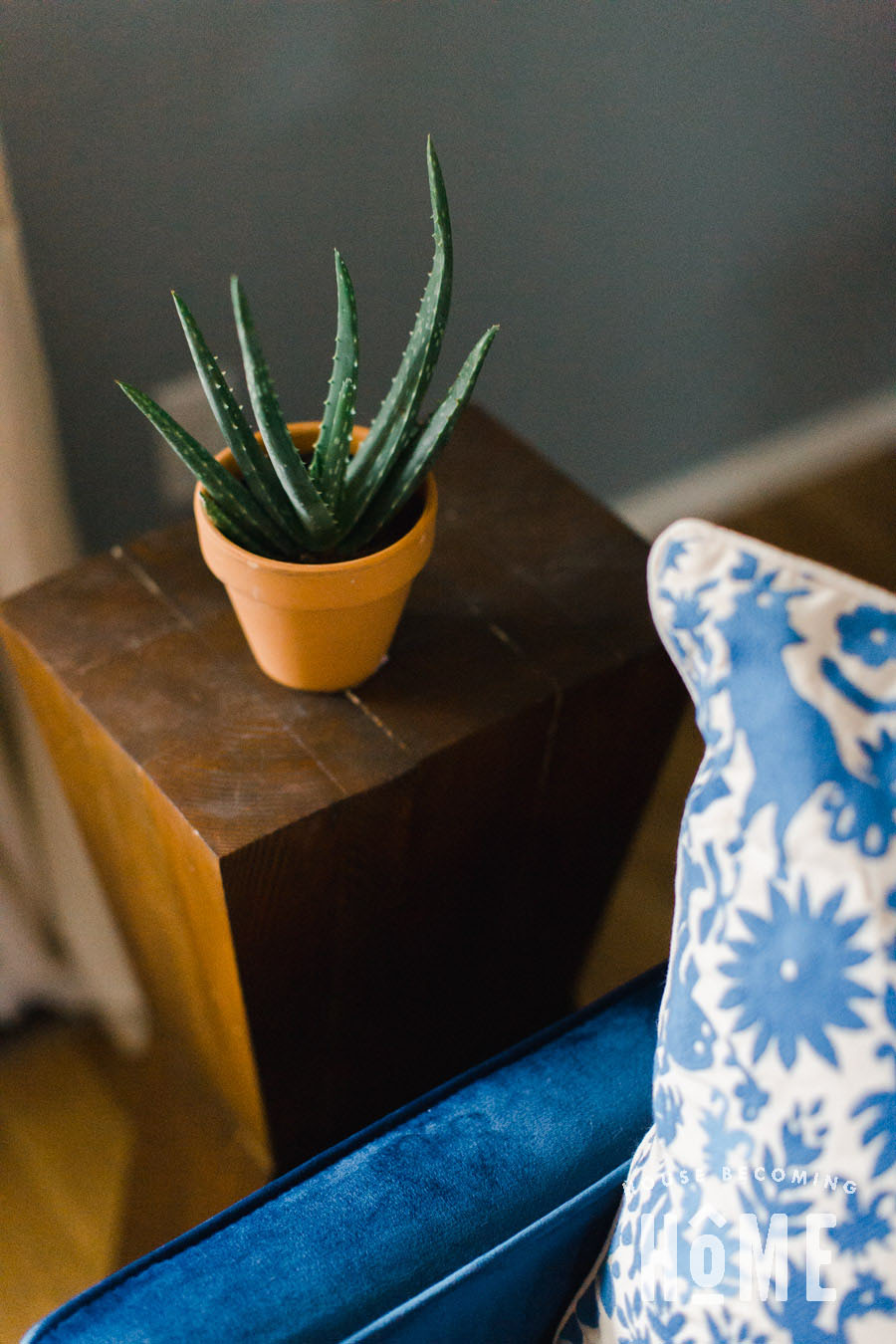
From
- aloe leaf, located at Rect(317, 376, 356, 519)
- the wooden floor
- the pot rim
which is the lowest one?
the wooden floor

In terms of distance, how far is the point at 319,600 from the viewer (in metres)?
0.71

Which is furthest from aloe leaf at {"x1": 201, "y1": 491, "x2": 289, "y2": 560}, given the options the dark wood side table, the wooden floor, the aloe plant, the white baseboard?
the white baseboard

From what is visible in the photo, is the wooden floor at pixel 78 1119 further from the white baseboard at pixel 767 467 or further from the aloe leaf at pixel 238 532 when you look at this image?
the aloe leaf at pixel 238 532

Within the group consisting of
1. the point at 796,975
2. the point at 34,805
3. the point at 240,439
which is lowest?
the point at 34,805

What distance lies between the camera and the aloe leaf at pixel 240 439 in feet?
2.18

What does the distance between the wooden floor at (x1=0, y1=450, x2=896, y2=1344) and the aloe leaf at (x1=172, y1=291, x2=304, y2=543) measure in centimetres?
78

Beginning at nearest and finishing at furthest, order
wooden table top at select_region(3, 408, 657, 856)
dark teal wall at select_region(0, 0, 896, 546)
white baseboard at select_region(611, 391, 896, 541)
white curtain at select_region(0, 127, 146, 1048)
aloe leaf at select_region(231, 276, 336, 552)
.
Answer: aloe leaf at select_region(231, 276, 336, 552) → wooden table top at select_region(3, 408, 657, 856) → white curtain at select_region(0, 127, 146, 1048) → dark teal wall at select_region(0, 0, 896, 546) → white baseboard at select_region(611, 391, 896, 541)

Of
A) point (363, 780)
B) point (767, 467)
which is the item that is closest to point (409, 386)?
point (363, 780)

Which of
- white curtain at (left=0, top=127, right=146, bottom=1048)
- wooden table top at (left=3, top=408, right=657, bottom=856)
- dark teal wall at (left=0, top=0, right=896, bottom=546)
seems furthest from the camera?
dark teal wall at (left=0, top=0, right=896, bottom=546)

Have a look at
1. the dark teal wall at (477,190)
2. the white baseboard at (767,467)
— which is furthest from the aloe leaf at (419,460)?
the white baseboard at (767,467)

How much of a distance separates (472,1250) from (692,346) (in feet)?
4.31

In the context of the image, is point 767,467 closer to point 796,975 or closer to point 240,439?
point 240,439

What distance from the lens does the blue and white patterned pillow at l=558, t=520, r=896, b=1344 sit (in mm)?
479

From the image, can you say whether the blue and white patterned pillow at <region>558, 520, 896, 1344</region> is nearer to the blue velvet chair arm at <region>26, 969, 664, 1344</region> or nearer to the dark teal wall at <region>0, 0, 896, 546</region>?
the blue velvet chair arm at <region>26, 969, 664, 1344</region>
